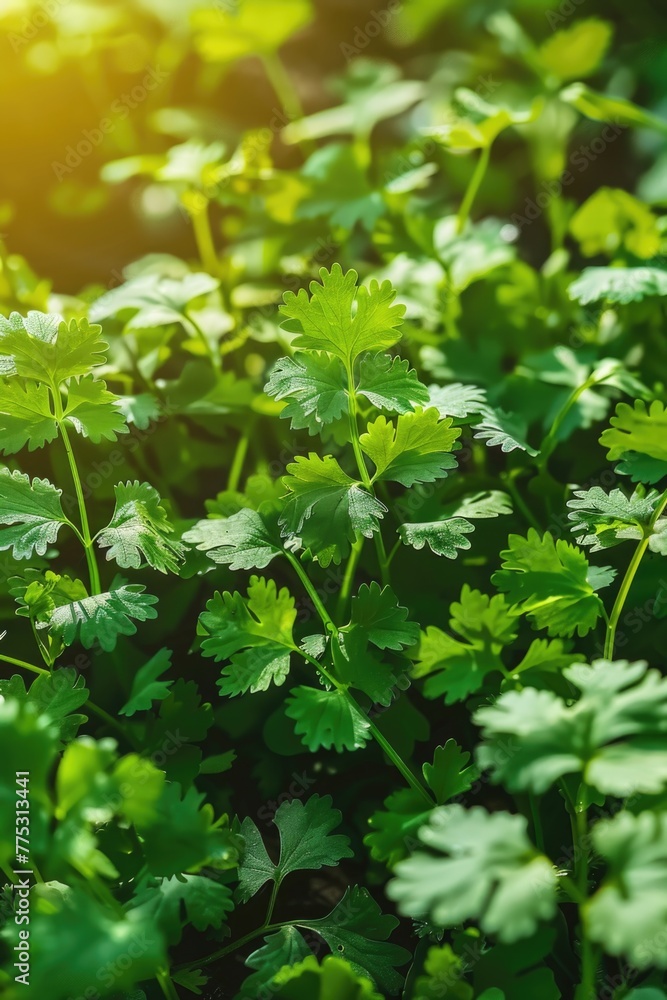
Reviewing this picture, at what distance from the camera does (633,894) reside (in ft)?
1.81

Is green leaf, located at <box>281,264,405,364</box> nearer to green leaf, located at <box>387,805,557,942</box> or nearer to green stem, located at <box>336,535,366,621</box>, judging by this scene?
green stem, located at <box>336,535,366,621</box>

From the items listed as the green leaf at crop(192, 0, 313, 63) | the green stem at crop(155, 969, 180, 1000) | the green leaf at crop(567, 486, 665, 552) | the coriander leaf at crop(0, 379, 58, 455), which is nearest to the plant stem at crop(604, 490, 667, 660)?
the green leaf at crop(567, 486, 665, 552)

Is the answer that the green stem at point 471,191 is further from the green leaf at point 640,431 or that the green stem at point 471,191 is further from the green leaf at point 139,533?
the green leaf at point 139,533

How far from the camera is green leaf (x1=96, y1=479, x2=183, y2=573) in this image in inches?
33.4

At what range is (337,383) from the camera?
2.86ft

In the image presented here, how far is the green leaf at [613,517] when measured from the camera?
2.73 feet

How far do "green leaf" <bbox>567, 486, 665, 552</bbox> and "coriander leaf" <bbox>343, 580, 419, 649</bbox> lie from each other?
0.19 metres

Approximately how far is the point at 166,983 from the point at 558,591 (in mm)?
490

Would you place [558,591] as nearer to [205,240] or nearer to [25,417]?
[25,417]

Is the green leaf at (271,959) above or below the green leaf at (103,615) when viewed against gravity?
below

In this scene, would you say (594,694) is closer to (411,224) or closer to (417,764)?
(417,764)
